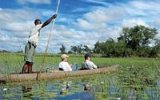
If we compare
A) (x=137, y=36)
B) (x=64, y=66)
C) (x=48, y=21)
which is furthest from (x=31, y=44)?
(x=137, y=36)

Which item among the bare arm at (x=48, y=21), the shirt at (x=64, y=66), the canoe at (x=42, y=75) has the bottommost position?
the canoe at (x=42, y=75)

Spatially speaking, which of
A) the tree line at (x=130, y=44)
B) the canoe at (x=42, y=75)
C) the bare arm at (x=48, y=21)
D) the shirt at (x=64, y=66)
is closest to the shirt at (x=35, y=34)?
the bare arm at (x=48, y=21)

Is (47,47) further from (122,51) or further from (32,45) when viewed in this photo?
(122,51)

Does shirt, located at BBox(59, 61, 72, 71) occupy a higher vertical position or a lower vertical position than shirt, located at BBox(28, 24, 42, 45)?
lower

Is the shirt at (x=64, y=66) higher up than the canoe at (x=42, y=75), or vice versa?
the shirt at (x=64, y=66)

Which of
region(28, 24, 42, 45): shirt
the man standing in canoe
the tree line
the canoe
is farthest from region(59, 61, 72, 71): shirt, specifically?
the tree line

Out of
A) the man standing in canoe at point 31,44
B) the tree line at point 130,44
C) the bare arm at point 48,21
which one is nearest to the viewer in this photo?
the bare arm at point 48,21

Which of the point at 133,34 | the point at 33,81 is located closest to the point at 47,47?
the point at 33,81

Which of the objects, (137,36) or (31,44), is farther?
(137,36)

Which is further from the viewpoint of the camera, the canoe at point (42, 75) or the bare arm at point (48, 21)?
the bare arm at point (48, 21)

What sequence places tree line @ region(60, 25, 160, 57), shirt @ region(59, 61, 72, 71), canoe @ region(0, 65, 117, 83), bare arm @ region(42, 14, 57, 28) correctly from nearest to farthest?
canoe @ region(0, 65, 117, 83)
bare arm @ region(42, 14, 57, 28)
shirt @ region(59, 61, 72, 71)
tree line @ region(60, 25, 160, 57)

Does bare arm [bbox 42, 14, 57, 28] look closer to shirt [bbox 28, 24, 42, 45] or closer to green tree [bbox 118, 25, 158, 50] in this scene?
shirt [bbox 28, 24, 42, 45]

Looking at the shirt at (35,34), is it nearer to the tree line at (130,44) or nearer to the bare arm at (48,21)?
the bare arm at (48,21)

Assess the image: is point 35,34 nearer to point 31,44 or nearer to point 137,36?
point 31,44
